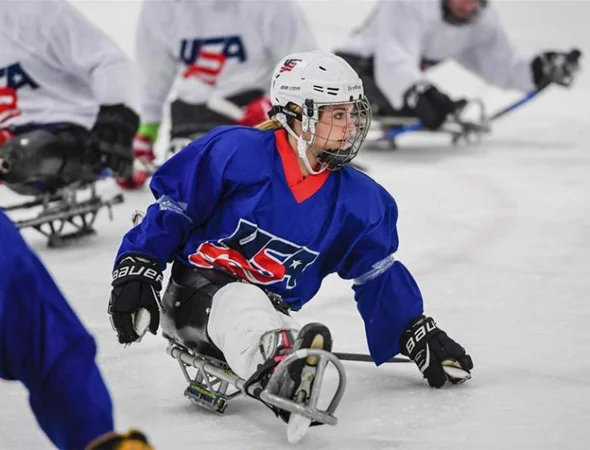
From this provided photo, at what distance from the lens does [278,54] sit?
218 inches

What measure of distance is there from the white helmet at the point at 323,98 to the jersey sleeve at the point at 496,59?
13.7ft

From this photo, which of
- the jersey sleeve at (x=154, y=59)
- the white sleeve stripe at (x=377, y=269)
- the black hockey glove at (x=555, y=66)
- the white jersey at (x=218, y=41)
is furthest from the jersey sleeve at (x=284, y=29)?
the white sleeve stripe at (x=377, y=269)

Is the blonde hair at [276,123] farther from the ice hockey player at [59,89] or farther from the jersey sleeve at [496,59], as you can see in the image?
the jersey sleeve at [496,59]

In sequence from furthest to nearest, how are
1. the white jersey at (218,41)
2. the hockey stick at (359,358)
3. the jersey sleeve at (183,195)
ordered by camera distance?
1. the white jersey at (218,41)
2. the hockey stick at (359,358)
3. the jersey sleeve at (183,195)

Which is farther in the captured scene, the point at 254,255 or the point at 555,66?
→ the point at 555,66

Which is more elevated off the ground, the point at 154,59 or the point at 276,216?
the point at 276,216

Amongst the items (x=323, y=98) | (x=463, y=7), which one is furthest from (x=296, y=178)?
(x=463, y=7)

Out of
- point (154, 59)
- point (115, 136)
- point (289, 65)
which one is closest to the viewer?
point (289, 65)

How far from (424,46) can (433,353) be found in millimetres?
4131

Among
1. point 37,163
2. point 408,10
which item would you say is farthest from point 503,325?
point 408,10

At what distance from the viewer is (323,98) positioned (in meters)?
2.64

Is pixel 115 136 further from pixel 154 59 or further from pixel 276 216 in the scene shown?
pixel 276 216

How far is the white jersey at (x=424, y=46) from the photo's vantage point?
640 centimetres

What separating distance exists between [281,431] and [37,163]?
78.2 inches
